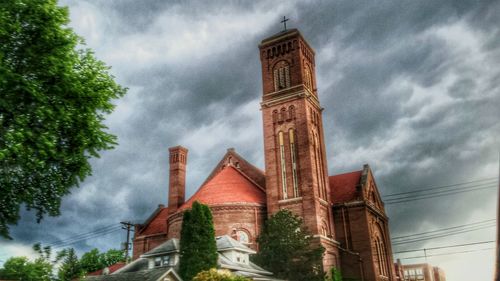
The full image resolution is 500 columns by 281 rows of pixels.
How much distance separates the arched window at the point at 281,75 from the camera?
1890 inches

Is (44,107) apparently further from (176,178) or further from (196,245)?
(176,178)

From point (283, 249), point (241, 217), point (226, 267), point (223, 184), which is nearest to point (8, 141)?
point (226, 267)

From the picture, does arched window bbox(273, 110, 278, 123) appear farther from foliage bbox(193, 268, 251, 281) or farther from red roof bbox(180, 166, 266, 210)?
foliage bbox(193, 268, 251, 281)

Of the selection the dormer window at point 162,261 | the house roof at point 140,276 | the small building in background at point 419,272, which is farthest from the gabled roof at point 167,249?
the small building in background at point 419,272

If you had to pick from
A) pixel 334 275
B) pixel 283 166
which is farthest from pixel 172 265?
pixel 283 166

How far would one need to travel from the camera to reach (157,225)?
54.1 metres

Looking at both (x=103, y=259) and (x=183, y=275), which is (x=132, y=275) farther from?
(x=103, y=259)

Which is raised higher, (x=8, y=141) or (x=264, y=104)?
(x=264, y=104)

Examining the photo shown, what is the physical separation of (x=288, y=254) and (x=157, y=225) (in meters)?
23.9

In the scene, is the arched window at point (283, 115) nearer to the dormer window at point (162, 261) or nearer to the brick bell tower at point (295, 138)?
the brick bell tower at point (295, 138)

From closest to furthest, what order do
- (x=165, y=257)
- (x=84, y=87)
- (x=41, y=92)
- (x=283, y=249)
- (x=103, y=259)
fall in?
(x=41, y=92) < (x=84, y=87) < (x=165, y=257) < (x=283, y=249) < (x=103, y=259)

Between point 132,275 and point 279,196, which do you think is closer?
point 132,275

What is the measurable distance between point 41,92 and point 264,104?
32.2m

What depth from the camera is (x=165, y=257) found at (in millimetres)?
32531
